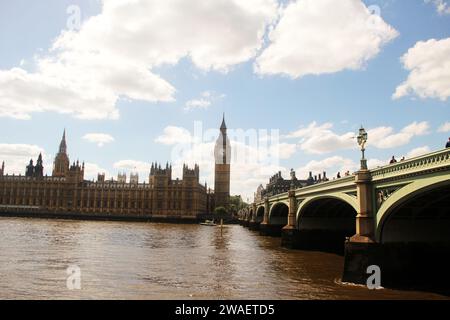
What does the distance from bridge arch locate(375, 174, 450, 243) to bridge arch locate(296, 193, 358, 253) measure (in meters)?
13.3

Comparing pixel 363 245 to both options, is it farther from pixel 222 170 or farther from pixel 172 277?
pixel 222 170

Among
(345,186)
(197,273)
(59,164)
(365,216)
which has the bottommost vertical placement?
(197,273)

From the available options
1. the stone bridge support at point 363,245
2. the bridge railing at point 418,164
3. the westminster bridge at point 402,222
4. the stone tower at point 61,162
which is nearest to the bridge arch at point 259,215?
the westminster bridge at point 402,222

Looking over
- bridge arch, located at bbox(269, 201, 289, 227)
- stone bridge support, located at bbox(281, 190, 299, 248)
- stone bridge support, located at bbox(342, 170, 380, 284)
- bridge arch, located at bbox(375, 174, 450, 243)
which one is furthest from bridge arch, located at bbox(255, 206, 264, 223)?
stone bridge support, located at bbox(342, 170, 380, 284)

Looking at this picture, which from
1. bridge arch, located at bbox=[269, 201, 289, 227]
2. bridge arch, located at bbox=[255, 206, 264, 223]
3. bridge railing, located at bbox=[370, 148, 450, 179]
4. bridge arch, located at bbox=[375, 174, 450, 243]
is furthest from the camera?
bridge arch, located at bbox=[255, 206, 264, 223]

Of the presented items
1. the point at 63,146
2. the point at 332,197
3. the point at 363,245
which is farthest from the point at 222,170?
the point at 363,245

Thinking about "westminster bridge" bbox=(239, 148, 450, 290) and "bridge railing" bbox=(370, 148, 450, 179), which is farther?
"westminster bridge" bbox=(239, 148, 450, 290)

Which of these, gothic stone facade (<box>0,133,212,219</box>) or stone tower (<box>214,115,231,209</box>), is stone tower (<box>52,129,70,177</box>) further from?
stone tower (<box>214,115,231,209</box>)

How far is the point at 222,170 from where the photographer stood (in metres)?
169

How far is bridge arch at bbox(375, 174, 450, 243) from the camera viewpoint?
18.5 m

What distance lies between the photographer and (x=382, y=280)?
19234 mm
